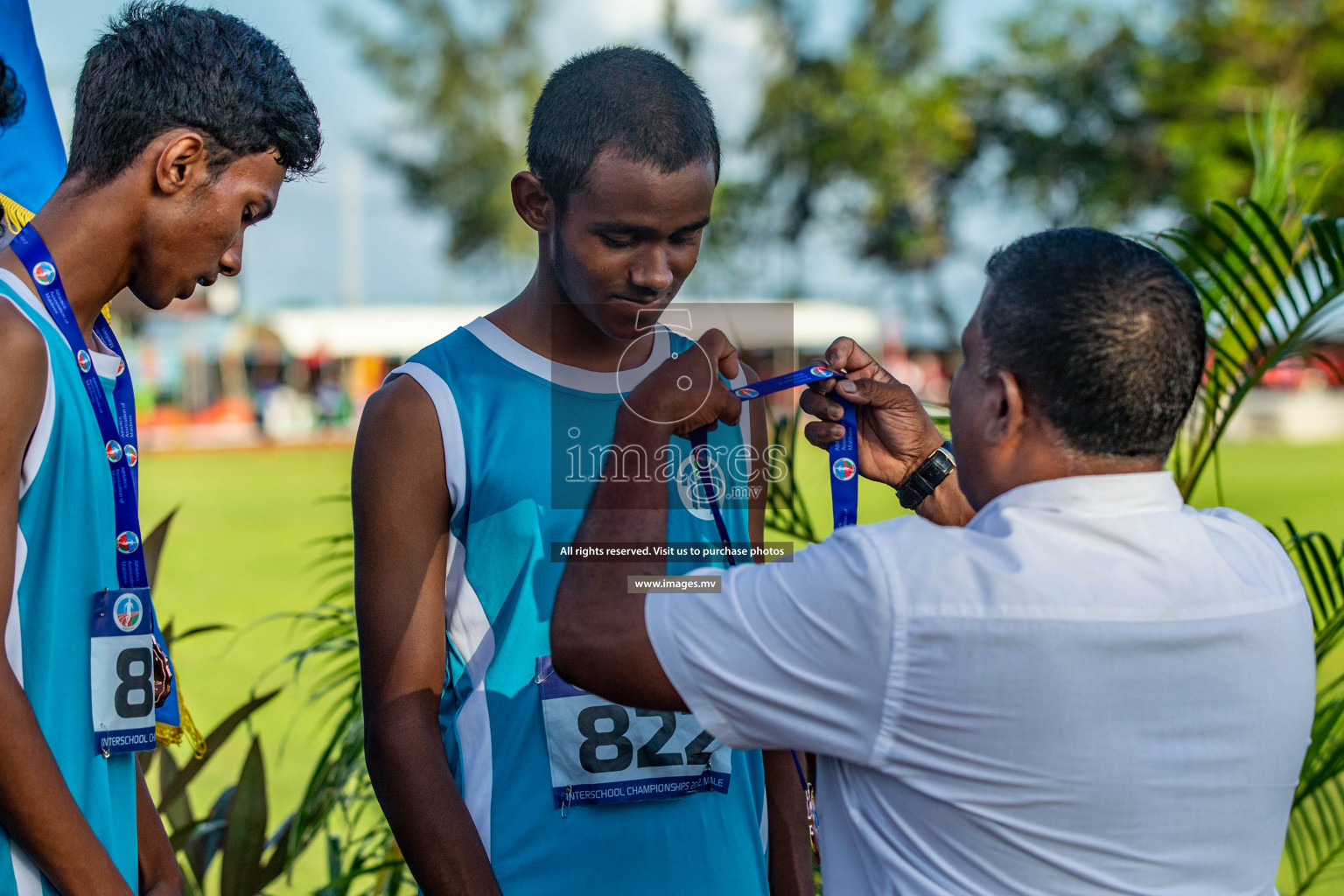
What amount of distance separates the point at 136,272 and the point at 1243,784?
60.7 inches

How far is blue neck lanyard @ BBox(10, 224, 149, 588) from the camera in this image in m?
1.50

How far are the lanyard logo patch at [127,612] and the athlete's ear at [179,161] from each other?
0.55m

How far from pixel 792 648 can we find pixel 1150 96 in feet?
105

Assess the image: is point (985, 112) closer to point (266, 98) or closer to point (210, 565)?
point (210, 565)

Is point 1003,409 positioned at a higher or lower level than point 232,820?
higher

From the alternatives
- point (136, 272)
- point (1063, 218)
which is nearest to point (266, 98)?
point (136, 272)

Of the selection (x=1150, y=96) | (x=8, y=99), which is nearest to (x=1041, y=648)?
(x=8, y=99)

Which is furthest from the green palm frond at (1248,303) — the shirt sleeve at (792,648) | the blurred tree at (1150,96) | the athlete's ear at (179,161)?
the blurred tree at (1150,96)

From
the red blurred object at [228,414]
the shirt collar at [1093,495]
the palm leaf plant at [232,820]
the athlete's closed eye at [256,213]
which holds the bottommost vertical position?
the palm leaf plant at [232,820]

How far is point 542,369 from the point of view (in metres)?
1.89

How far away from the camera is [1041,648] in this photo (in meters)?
1.27

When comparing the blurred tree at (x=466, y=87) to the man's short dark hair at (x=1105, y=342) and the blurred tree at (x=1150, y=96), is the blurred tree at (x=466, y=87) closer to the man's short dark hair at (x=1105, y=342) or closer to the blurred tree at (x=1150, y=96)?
the blurred tree at (x=1150, y=96)

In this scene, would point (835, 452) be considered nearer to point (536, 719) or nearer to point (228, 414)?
point (536, 719)

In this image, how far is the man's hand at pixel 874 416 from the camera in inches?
70.7
